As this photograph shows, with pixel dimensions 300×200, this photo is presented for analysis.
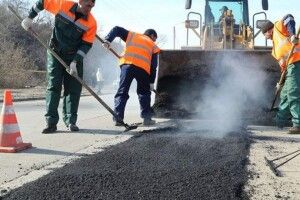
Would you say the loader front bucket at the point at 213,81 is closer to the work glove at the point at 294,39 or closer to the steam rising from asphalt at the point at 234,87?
the steam rising from asphalt at the point at 234,87

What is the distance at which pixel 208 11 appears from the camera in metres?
11.0

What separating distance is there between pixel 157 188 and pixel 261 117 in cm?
483

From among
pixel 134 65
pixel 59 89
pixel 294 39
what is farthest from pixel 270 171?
pixel 134 65

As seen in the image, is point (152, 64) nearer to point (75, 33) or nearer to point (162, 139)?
point (75, 33)

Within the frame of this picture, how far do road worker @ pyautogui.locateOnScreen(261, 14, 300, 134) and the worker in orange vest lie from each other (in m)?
2.03

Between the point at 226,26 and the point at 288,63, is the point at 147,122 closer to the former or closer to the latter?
the point at 288,63

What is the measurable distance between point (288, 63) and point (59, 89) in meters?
3.54

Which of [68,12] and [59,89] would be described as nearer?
[68,12]

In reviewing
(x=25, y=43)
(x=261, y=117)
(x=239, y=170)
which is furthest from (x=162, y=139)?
(x=25, y=43)

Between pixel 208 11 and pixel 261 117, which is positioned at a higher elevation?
pixel 208 11

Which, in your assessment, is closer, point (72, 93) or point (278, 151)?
point (278, 151)

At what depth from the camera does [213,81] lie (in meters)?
8.24

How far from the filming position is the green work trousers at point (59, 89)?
6.15m

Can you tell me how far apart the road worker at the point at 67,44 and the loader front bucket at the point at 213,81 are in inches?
90.3
